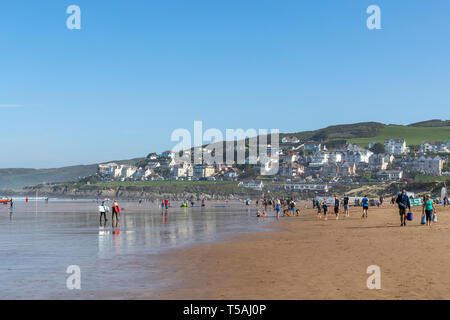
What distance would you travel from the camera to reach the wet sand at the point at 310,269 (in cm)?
1015

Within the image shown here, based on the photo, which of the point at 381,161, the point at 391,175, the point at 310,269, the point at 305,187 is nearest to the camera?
the point at 310,269

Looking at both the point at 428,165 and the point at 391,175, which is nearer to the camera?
the point at 391,175

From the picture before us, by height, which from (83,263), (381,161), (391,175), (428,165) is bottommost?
(83,263)

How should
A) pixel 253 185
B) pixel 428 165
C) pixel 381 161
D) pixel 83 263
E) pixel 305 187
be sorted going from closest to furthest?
pixel 83 263 < pixel 305 187 < pixel 428 165 < pixel 253 185 < pixel 381 161

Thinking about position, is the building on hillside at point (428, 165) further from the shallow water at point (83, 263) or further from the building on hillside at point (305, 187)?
the shallow water at point (83, 263)

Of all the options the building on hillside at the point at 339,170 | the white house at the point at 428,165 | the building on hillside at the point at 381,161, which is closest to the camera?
the white house at the point at 428,165

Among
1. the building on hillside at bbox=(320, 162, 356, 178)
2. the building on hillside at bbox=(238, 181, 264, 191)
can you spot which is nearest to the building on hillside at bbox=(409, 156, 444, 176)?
the building on hillside at bbox=(320, 162, 356, 178)

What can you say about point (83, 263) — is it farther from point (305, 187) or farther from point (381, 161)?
point (381, 161)

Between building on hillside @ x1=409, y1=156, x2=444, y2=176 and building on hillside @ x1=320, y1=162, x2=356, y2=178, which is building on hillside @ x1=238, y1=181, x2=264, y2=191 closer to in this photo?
building on hillside @ x1=320, y1=162, x2=356, y2=178

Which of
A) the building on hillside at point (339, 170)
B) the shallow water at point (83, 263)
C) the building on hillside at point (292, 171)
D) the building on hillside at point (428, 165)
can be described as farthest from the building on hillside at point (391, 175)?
the shallow water at point (83, 263)

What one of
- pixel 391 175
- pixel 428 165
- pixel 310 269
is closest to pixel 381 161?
pixel 428 165

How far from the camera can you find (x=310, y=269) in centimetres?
1311

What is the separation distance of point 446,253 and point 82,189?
18853 centimetres

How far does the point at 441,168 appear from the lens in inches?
6560
